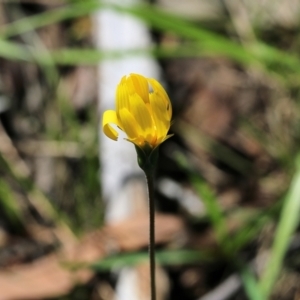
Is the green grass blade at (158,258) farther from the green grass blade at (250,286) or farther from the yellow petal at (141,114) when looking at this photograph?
the yellow petal at (141,114)

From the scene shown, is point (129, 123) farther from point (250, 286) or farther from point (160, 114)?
point (250, 286)

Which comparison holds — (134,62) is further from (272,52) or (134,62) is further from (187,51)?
(272,52)

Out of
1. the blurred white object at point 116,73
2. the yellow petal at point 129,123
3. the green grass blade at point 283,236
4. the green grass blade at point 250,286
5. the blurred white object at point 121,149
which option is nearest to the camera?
the yellow petal at point 129,123

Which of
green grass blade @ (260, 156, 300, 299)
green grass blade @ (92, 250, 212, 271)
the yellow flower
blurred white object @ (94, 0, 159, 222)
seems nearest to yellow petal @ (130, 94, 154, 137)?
the yellow flower

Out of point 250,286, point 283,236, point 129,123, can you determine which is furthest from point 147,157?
point 283,236

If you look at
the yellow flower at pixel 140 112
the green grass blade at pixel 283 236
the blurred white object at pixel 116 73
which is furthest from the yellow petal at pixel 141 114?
the blurred white object at pixel 116 73

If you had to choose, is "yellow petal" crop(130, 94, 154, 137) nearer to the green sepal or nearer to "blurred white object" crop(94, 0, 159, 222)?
the green sepal

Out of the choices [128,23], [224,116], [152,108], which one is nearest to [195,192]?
[224,116]

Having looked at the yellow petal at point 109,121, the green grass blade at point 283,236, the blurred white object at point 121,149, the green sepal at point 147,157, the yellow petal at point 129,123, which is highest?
the blurred white object at point 121,149
